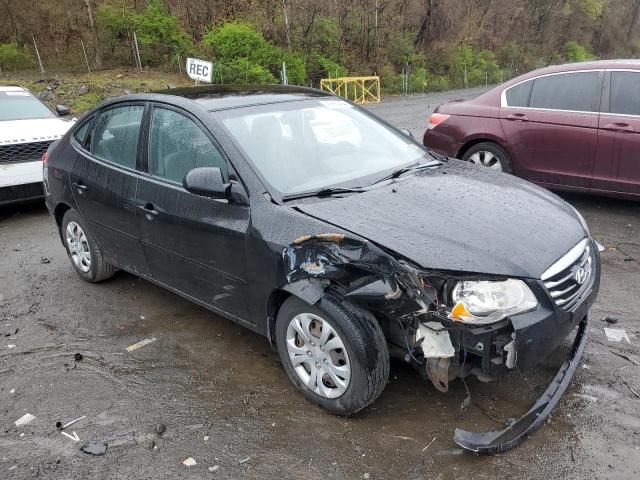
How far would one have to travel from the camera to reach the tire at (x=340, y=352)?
289 cm

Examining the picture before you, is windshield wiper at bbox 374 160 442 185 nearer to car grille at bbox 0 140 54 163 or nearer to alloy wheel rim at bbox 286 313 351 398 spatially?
alloy wheel rim at bbox 286 313 351 398

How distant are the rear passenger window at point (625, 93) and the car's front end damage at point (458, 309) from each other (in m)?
3.64

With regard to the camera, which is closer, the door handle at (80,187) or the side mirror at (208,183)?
the side mirror at (208,183)

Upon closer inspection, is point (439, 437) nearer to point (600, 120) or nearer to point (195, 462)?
point (195, 462)

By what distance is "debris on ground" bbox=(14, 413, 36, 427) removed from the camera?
10.8ft

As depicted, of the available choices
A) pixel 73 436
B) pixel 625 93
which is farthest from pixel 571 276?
pixel 625 93

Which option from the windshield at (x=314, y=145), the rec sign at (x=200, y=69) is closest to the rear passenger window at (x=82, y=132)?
the windshield at (x=314, y=145)

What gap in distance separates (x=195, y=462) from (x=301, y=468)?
21.2 inches

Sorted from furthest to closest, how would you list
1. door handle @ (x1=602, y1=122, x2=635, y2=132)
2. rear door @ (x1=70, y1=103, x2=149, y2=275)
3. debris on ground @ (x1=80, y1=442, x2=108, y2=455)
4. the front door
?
1. door handle @ (x1=602, y1=122, x2=635, y2=132)
2. rear door @ (x1=70, y1=103, x2=149, y2=275)
3. the front door
4. debris on ground @ (x1=80, y1=442, x2=108, y2=455)

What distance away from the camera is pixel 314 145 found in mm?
3811

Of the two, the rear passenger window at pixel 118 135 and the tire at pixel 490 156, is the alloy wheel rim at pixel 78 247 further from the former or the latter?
the tire at pixel 490 156

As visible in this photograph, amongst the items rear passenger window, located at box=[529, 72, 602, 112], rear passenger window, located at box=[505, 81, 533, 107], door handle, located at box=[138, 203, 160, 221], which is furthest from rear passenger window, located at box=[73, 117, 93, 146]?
rear passenger window, located at box=[529, 72, 602, 112]

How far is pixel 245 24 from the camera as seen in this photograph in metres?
28.6

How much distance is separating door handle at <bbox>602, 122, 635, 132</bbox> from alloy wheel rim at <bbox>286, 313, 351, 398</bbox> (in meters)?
4.33
